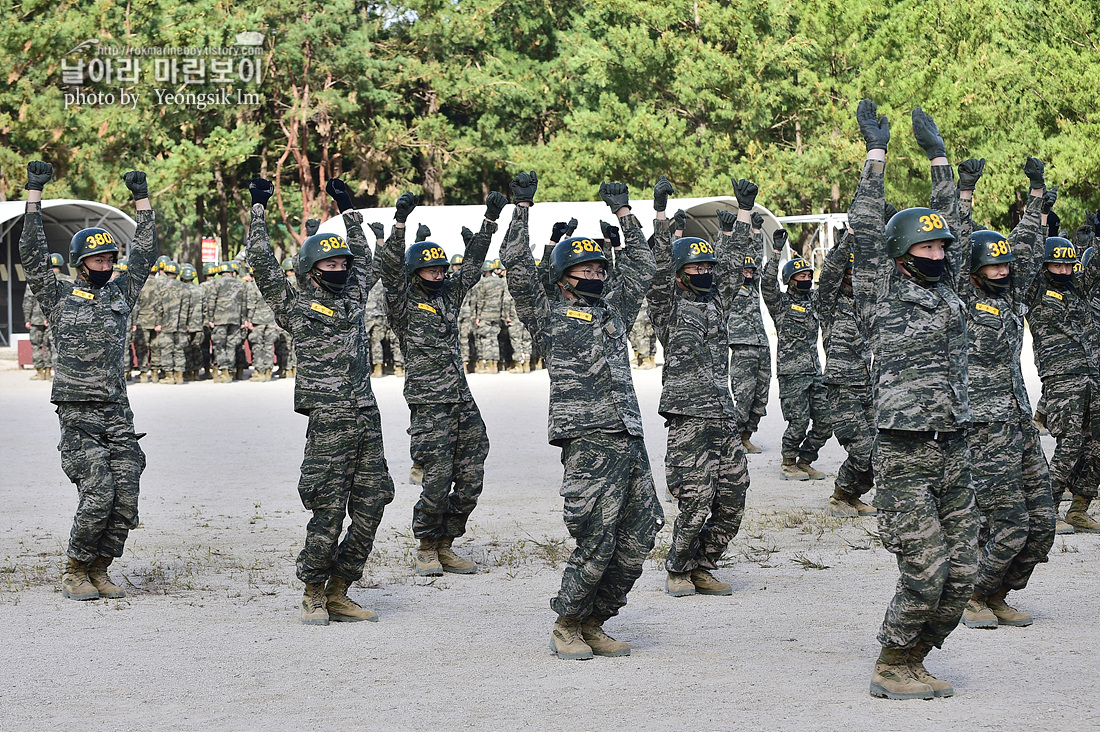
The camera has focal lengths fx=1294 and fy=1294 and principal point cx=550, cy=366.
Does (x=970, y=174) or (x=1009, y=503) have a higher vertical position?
(x=970, y=174)

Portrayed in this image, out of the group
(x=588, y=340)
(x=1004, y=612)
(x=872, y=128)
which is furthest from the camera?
(x=1004, y=612)

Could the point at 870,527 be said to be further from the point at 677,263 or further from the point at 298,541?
the point at 298,541

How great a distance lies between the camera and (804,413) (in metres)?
12.5

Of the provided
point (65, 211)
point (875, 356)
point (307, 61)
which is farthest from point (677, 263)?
point (307, 61)

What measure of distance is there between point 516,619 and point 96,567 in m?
2.92

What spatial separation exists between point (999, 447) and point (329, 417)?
3861mm

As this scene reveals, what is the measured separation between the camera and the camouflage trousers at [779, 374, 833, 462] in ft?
40.8

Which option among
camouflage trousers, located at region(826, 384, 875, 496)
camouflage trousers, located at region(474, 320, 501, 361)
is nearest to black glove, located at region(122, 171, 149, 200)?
camouflage trousers, located at region(826, 384, 875, 496)

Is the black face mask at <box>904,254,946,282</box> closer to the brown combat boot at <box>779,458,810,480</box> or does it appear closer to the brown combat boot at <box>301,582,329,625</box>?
the brown combat boot at <box>301,582,329,625</box>

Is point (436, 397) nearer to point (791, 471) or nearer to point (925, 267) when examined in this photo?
point (925, 267)

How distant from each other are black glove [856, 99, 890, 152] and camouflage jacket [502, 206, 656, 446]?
4.82 ft

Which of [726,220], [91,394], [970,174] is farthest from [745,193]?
[91,394]

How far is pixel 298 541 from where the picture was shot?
10164 millimetres

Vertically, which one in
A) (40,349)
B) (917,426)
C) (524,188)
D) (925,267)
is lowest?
(40,349)
